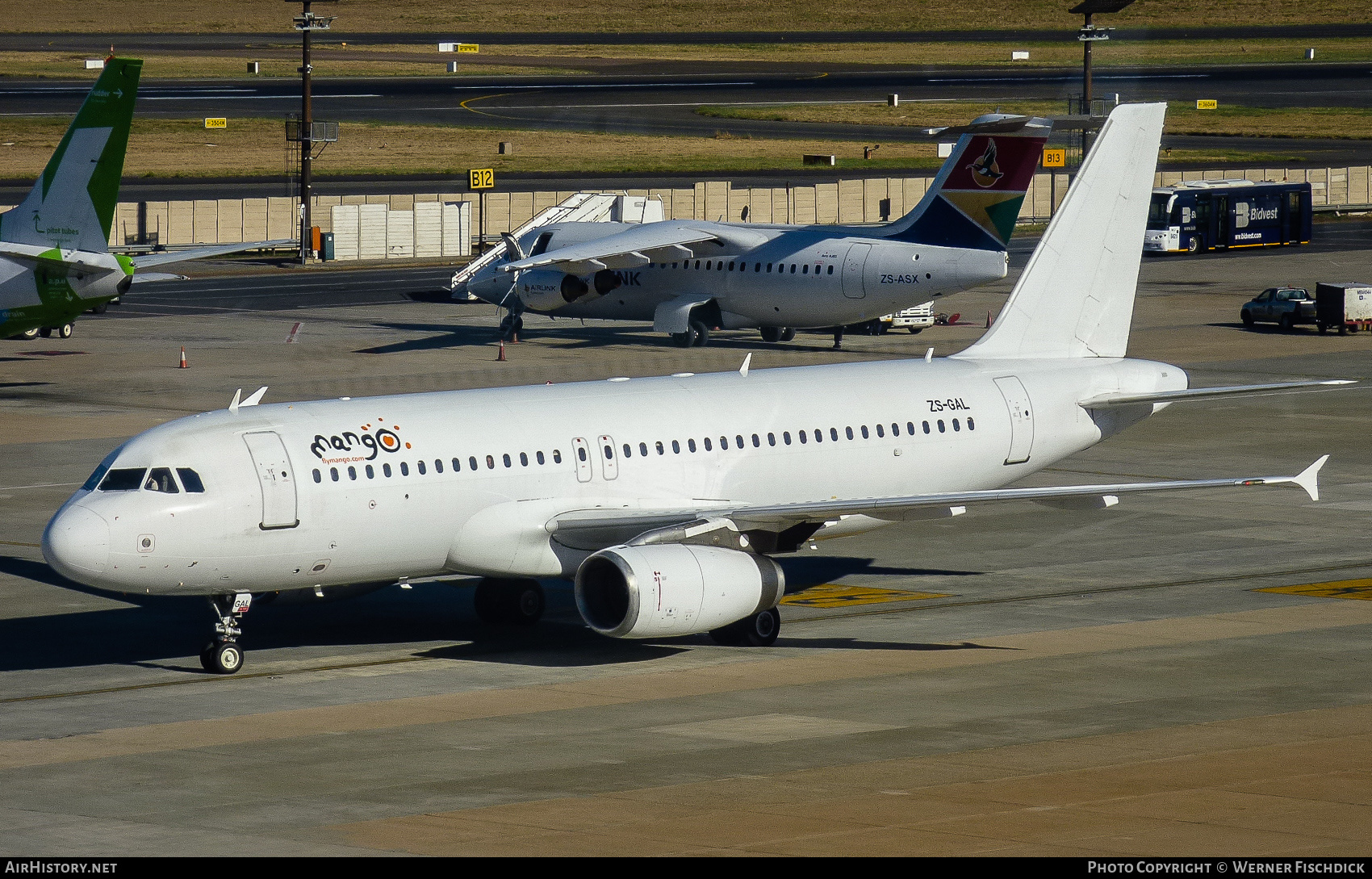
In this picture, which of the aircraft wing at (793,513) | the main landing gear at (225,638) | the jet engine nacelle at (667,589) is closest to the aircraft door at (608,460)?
the aircraft wing at (793,513)

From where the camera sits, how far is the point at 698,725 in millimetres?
28156

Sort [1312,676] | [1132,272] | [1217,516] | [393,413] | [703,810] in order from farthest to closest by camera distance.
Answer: [1217,516], [1132,272], [393,413], [1312,676], [703,810]

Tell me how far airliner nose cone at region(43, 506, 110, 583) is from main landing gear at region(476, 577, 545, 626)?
7.55m

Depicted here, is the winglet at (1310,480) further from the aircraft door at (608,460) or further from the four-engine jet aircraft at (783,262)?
the four-engine jet aircraft at (783,262)

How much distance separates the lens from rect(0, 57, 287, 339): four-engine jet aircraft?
62469 mm

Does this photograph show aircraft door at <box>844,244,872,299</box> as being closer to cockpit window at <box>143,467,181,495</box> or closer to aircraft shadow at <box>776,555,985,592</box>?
aircraft shadow at <box>776,555,985,592</box>

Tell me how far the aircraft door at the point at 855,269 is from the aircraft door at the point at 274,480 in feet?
147

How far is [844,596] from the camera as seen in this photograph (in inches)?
1511

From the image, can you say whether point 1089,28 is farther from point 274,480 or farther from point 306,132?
point 274,480

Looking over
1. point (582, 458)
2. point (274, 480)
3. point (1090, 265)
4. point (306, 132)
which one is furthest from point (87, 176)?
point (306, 132)

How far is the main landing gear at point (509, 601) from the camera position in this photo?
35812mm

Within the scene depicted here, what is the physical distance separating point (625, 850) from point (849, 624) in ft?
47.7

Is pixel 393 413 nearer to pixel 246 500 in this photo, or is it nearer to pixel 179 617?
pixel 246 500

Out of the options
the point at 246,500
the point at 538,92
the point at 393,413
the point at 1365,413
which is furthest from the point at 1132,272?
the point at 538,92
